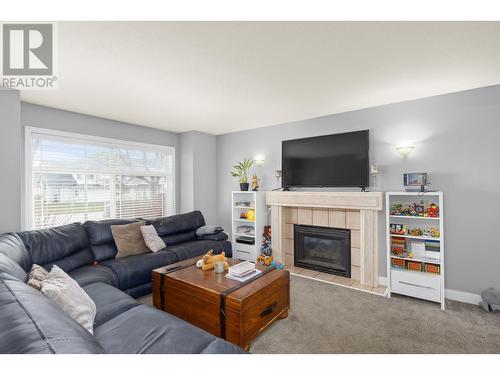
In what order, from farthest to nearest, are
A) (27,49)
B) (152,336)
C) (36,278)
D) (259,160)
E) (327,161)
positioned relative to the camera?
1. (259,160)
2. (327,161)
3. (27,49)
4. (36,278)
5. (152,336)

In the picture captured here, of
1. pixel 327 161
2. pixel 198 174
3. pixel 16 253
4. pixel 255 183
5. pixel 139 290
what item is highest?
pixel 327 161

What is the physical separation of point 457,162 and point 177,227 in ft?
12.8

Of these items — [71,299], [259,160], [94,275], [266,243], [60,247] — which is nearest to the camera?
[71,299]

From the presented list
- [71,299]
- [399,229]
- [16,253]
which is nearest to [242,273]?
[71,299]

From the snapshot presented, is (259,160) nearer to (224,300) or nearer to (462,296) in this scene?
(224,300)

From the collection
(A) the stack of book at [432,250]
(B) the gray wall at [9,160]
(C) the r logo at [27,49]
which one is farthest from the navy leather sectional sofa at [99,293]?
(A) the stack of book at [432,250]

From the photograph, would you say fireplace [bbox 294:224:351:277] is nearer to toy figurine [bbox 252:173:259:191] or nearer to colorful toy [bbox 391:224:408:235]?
colorful toy [bbox 391:224:408:235]

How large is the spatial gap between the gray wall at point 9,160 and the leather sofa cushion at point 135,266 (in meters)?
1.10

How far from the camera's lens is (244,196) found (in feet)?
16.0

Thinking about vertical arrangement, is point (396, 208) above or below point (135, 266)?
above

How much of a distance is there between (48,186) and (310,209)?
152 inches

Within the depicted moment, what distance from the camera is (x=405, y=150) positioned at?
3107 mm

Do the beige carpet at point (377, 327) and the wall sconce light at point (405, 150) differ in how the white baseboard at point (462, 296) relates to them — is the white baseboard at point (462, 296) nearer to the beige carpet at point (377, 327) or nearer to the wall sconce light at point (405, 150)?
the beige carpet at point (377, 327)

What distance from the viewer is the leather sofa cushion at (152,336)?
1.33m
